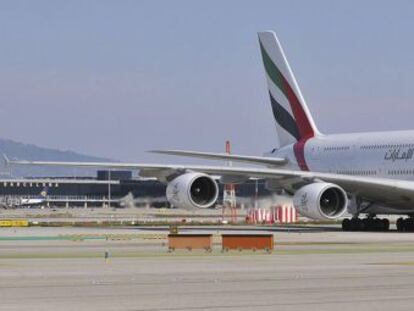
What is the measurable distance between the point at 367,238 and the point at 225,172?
30.3ft

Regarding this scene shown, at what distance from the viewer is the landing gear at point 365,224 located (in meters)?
49.7

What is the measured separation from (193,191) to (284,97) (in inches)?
415

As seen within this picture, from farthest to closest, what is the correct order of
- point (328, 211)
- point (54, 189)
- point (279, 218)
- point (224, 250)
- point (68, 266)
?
1. point (54, 189)
2. point (279, 218)
3. point (328, 211)
4. point (224, 250)
5. point (68, 266)

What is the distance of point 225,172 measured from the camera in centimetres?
4838

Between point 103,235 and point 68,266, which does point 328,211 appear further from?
point 68,266

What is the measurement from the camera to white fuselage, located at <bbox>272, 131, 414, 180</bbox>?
159 ft

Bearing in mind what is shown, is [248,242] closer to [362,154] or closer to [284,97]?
[362,154]

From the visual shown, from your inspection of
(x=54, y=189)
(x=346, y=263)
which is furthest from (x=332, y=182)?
(x=54, y=189)

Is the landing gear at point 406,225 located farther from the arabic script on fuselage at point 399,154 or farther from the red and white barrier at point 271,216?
the red and white barrier at point 271,216

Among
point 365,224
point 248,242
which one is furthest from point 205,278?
point 365,224

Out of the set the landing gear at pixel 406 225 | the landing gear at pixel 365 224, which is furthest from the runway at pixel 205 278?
the landing gear at pixel 406 225

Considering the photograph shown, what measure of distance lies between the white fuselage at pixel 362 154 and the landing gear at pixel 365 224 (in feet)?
6.36

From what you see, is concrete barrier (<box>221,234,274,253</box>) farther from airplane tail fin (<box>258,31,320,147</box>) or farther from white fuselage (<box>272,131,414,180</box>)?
airplane tail fin (<box>258,31,320,147</box>)

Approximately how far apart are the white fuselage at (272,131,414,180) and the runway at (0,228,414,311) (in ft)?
43.5
